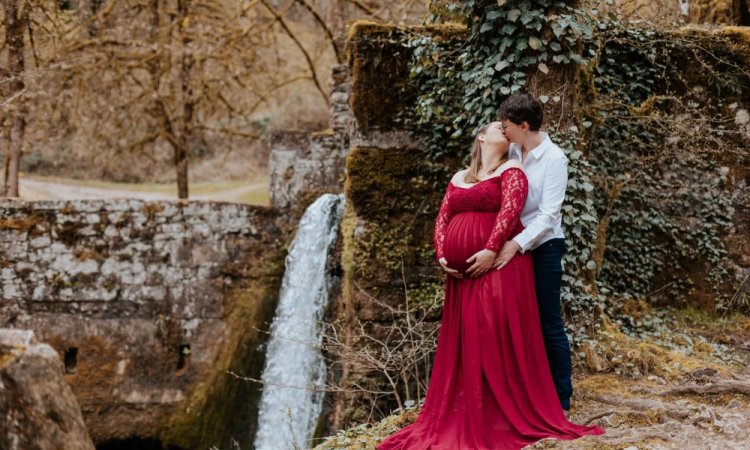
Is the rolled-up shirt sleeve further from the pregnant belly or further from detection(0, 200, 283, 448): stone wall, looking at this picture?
detection(0, 200, 283, 448): stone wall

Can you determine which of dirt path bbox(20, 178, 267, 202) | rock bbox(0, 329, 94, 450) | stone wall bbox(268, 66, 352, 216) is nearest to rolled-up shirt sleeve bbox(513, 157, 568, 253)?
rock bbox(0, 329, 94, 450)

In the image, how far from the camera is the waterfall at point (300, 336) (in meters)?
7.71

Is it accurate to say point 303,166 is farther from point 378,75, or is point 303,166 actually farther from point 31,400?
point 31,400

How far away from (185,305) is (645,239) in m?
6.46

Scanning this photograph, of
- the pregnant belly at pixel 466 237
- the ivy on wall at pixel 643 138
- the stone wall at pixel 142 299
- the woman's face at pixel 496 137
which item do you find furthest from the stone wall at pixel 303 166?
the pregnant belly at pixel 466 237

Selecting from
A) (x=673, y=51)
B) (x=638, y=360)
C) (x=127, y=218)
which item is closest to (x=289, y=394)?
(x=127, y=218)

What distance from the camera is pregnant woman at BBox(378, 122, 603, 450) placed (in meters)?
3.58

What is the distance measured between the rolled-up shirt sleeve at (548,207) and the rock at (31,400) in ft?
8.40

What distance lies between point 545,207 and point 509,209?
0.27 metres

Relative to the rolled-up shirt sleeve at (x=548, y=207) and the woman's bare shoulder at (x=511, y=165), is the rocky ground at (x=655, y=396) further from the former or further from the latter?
the woman's bare shoulder at (x=511, y=165)

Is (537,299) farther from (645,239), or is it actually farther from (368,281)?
(645,239)

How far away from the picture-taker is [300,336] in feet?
26.6

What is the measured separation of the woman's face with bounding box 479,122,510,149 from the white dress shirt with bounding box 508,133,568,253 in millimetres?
187

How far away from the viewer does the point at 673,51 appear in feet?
22.8
